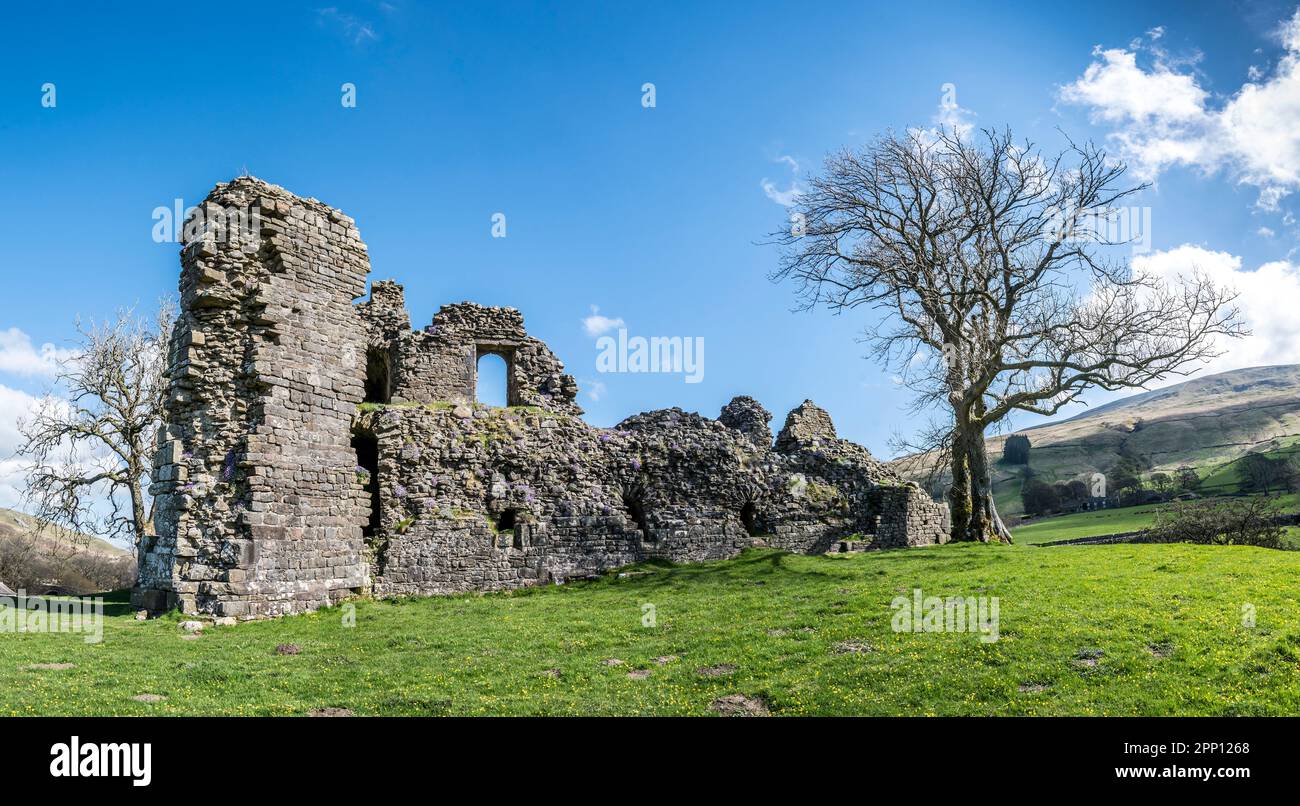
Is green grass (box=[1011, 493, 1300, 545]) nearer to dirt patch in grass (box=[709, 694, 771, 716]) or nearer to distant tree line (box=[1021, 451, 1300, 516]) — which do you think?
distant tree line (box=[1021, 451, 1300, 516])

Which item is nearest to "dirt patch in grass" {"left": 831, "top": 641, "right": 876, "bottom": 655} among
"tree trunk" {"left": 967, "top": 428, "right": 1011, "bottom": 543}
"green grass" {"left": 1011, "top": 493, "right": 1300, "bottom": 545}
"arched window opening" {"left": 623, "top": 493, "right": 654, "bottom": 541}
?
"arched window opening" {"left": 623, "top": 493, "right": 654, "bottom": 541}

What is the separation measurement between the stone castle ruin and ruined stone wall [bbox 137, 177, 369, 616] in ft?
0.14

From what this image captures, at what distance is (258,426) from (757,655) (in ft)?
37.6

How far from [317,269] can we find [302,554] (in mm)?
6580

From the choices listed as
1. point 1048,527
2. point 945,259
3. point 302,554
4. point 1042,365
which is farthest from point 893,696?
point 1048,527

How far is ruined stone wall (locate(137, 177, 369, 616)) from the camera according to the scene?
1476 cm

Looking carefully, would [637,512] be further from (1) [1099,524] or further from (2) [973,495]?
(1) [1099,524]

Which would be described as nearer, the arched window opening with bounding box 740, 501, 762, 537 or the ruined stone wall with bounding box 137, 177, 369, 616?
the ruined stone wall with bounding box 137, 177, 369, 616

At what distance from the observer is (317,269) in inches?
674

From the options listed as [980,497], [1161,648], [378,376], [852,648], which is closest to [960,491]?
[980,497]

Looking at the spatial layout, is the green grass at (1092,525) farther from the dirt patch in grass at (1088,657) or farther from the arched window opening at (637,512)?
Answer: the dirt patch in grass at (1088,657)

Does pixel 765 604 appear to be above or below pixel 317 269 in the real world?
below

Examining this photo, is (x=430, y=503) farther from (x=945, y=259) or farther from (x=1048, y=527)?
(x=1048, y=527)

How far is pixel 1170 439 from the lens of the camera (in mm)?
108125
